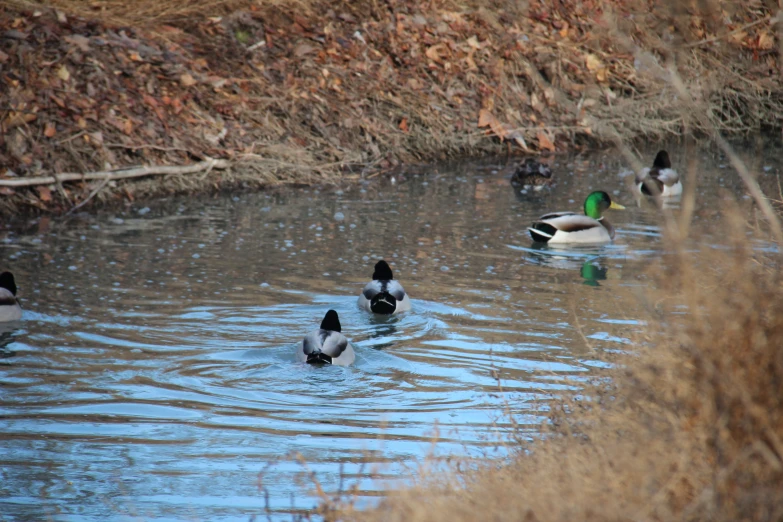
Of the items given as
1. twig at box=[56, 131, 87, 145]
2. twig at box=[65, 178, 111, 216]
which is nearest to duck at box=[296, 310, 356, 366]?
twig at box=[65, 178, 111, 216]

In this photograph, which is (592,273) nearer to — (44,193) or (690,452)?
(44,193)

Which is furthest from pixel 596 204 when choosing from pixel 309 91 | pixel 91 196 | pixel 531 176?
pixel 91 196

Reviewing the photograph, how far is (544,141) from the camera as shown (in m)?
21.0

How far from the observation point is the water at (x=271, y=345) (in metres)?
6.07

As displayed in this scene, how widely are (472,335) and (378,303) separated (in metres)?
1.11

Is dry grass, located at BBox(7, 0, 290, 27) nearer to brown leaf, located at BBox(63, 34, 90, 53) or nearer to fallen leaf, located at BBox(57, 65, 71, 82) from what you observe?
brown leaf, located at BBox(63, 34, 90, 53)

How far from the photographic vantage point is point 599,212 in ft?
49.5

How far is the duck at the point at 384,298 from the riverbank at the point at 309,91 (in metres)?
4.73

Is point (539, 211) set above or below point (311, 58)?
below

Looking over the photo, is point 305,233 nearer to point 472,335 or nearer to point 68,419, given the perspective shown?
point 472,335

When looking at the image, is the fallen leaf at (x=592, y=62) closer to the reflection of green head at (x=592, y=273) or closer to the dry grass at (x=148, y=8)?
the dry grass at (x=148, y=8)

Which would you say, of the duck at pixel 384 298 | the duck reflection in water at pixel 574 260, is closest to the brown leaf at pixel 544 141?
the duck reflection in water at pixel 574 260

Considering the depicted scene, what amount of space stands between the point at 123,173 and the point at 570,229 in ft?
21.1

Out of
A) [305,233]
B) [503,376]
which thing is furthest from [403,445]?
[305,233]
